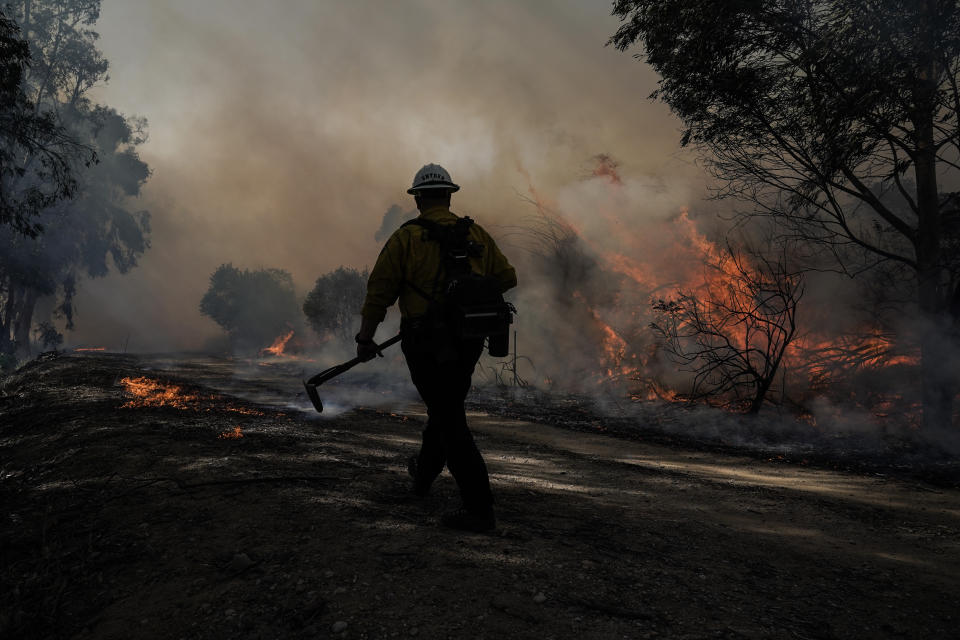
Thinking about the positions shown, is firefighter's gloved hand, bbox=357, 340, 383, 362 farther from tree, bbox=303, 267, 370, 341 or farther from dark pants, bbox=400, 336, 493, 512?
tree, bbox=303, 267, 370, 341

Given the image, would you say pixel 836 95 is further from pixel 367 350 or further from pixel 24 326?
Answer: pixel 24 326

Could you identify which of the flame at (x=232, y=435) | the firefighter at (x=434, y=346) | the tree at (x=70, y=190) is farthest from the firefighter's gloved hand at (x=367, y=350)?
the tree at (x=70, y=190)

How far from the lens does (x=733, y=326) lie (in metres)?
12.8

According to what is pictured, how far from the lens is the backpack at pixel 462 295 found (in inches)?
125

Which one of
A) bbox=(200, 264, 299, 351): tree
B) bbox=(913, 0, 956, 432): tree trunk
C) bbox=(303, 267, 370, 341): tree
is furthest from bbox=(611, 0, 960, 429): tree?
bbox=(200, 264, 299, 351): tree

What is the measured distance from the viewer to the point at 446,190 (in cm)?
361

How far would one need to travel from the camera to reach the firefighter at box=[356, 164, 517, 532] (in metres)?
3.24

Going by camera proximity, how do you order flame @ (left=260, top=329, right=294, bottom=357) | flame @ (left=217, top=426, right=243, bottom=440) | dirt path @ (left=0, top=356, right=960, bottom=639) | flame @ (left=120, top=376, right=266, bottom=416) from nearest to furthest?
dirt path @ (left=0, top=356, right=960, bottom=639)
flame @ (left=217, top=426, right=243, bottom=440)
flame @ (left=120, top=376, right=266, bottom=416)
flame @ (left=260, top=329, right=294, bottom=357)

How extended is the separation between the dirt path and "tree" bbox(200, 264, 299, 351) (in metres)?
52.2

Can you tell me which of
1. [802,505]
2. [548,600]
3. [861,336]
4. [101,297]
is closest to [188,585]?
[548,600]

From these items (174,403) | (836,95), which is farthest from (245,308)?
(836,95)

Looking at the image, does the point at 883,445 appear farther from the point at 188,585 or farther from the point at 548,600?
the point at 188,585

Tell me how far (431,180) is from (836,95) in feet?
24.9

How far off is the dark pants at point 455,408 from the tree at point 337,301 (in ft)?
121
